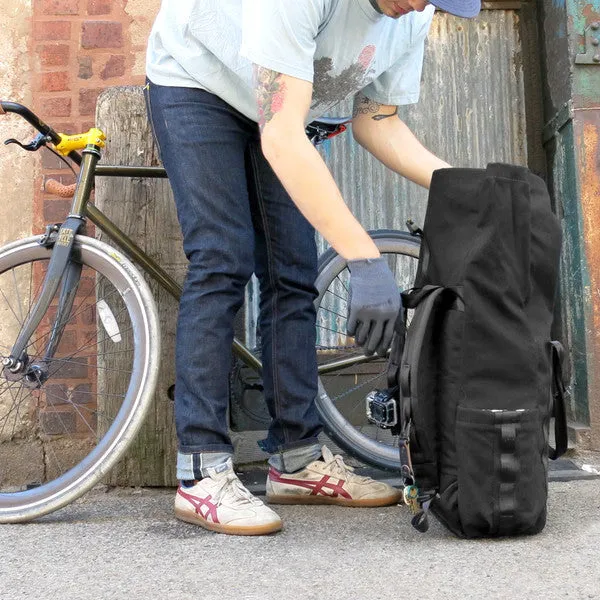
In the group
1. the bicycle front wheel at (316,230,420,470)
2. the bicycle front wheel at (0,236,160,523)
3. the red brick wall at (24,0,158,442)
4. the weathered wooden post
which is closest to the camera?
the bicycle front wheel at (0,236,160,523)

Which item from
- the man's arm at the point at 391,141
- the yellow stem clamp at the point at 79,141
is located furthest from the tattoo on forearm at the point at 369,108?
the yellow stem clamp at the point at 79,141

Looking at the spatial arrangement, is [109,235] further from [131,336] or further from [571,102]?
[571,102]

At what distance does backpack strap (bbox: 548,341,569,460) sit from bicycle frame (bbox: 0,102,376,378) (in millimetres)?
961

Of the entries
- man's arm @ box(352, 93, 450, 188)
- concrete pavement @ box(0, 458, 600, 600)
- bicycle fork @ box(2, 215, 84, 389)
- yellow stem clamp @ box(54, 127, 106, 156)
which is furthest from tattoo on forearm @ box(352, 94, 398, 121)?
concrete pavement @ box(0, 458, 600, 600)

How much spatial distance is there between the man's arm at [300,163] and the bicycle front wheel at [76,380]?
2.18 ft

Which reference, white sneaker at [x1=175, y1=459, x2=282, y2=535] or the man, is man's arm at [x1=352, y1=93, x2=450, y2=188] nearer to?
the man

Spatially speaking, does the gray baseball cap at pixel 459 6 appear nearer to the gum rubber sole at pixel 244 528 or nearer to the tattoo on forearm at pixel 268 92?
the tattoo on forearm at pixel 268 92

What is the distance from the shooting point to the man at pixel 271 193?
A: 2.01 meters

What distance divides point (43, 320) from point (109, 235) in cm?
33

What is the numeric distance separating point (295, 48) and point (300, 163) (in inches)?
10.5

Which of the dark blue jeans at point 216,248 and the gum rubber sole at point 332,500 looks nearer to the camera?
the dark blue jeans at point 216,248

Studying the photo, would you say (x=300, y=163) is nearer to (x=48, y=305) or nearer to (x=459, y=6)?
(x=459, y=6)

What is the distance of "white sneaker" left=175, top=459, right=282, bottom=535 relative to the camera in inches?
83.7

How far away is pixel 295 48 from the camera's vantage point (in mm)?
1990
